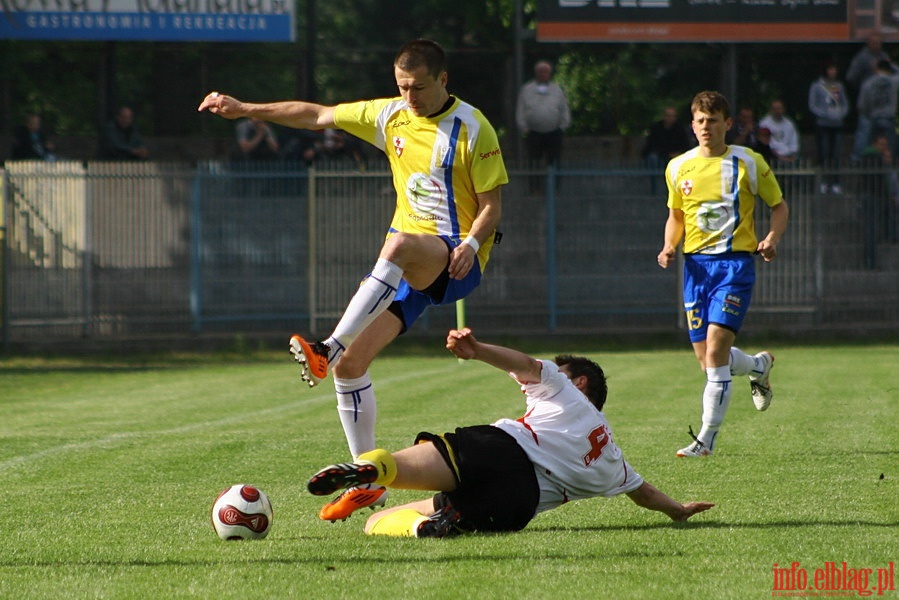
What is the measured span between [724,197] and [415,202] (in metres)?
2.81

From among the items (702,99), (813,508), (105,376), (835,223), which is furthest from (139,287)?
(813,508)

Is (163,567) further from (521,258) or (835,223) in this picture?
(835,223)

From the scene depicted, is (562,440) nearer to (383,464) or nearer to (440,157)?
(383,464)

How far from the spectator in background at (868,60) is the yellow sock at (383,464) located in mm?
19710

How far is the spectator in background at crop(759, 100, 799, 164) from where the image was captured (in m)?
23.0

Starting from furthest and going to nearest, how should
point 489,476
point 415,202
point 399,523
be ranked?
point 415,202 < point 399,523 < point 489,476

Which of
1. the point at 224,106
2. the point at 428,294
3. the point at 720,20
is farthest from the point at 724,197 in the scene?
the point at 720,20

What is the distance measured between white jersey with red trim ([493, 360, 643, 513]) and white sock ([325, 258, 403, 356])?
3.02ft

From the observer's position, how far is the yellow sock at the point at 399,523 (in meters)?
5.96

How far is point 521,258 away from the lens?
22.4 metres

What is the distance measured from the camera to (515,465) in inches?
231

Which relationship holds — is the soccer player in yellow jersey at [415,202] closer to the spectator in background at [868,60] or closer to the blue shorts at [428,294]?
the blue shorts at [428,294]

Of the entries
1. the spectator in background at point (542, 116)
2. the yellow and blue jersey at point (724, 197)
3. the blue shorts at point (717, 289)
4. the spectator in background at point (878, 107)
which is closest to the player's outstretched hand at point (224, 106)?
the yellow and blue jersey at point (724, 197)

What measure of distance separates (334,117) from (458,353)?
2.10 m
